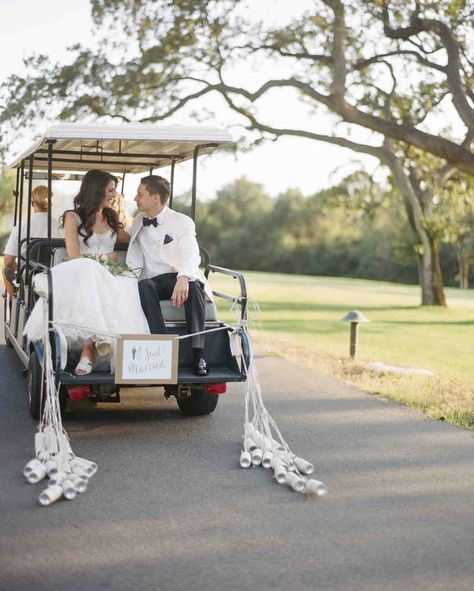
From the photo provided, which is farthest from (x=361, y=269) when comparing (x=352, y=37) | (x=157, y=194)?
(x=157, y=194)

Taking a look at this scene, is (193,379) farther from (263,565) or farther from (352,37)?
(352,37)

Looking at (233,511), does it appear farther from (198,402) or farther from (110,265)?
(110,265)

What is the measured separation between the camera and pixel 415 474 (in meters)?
6.11

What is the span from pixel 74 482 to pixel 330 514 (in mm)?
1517

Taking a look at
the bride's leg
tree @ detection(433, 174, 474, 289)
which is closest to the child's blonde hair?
the bride's leg

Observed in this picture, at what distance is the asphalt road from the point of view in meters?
4.15

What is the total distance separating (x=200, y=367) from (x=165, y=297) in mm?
733

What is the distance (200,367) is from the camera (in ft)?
23.6

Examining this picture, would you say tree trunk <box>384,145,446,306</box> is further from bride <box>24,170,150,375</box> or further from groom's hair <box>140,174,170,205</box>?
bride <box>24,170,150,375</box>

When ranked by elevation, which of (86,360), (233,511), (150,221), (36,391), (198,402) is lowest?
(233,511)

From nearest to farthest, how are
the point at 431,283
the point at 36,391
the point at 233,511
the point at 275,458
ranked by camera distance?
the point at 233,511 < the point at 275,458 < the point at 36,391 < the point at 431,283

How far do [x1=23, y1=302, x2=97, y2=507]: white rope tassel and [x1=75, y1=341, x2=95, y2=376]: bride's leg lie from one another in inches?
8.4

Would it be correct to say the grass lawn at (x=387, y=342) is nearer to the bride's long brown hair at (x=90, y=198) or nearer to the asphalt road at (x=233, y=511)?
the asphalt road at (x=233, y=511)

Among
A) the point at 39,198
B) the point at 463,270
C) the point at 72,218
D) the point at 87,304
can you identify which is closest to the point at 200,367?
the point at 87,304
